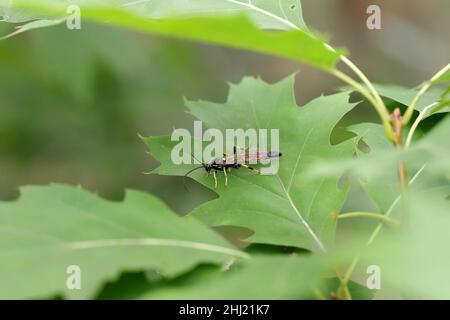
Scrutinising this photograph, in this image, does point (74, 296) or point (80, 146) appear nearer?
point (74, 296)

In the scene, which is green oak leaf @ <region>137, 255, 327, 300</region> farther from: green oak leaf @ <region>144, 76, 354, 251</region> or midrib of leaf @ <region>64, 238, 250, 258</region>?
green oak leaf @ <region>144, 76, 354, 251</region>

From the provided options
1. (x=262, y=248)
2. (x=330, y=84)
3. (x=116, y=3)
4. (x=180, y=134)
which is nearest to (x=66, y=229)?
(x=262, y=248)

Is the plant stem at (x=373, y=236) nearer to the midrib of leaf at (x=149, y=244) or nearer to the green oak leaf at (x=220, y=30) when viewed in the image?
the midrib of leaf at (x=149, y=244)

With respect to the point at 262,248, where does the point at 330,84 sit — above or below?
above

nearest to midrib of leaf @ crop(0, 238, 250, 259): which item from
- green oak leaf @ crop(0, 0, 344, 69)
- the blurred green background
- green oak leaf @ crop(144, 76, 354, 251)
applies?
green oak leaf @ crop(144, 76, 354, 251)
